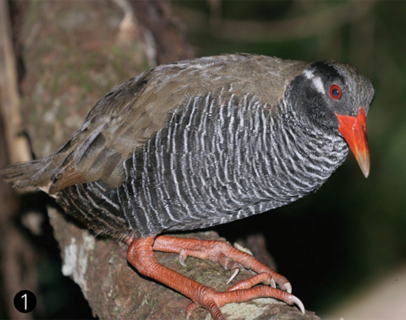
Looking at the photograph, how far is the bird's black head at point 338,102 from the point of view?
3.30 m

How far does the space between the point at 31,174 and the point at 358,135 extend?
8.97 ft

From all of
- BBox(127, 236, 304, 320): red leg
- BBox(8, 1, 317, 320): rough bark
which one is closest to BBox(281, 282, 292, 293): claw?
BBox(127, 236, 304, 320): red leg

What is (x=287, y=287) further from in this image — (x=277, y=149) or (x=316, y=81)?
(x=316, y=81)

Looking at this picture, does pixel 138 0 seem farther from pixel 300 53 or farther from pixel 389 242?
pixel 389 242

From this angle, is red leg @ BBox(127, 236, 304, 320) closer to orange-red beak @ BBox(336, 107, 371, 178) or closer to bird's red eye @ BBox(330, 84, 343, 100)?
orange-red beak @ BBox(336, 107, 371, 178)

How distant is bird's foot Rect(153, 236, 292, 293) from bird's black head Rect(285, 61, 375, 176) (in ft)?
3.58

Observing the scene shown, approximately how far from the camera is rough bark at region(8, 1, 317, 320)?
366 cm

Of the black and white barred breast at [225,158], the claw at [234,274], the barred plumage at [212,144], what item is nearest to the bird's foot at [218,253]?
the claw at [234,274]

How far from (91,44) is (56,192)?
2.18m

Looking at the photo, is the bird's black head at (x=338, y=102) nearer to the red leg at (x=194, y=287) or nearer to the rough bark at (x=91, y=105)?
the red leg at (x=194, y=287)

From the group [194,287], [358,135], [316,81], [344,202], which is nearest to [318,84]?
[316,81]

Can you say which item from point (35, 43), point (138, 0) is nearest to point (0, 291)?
point (35, 43)

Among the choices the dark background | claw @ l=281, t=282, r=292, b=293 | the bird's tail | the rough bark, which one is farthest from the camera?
the dark background

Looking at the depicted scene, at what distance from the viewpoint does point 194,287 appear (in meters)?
3.47
